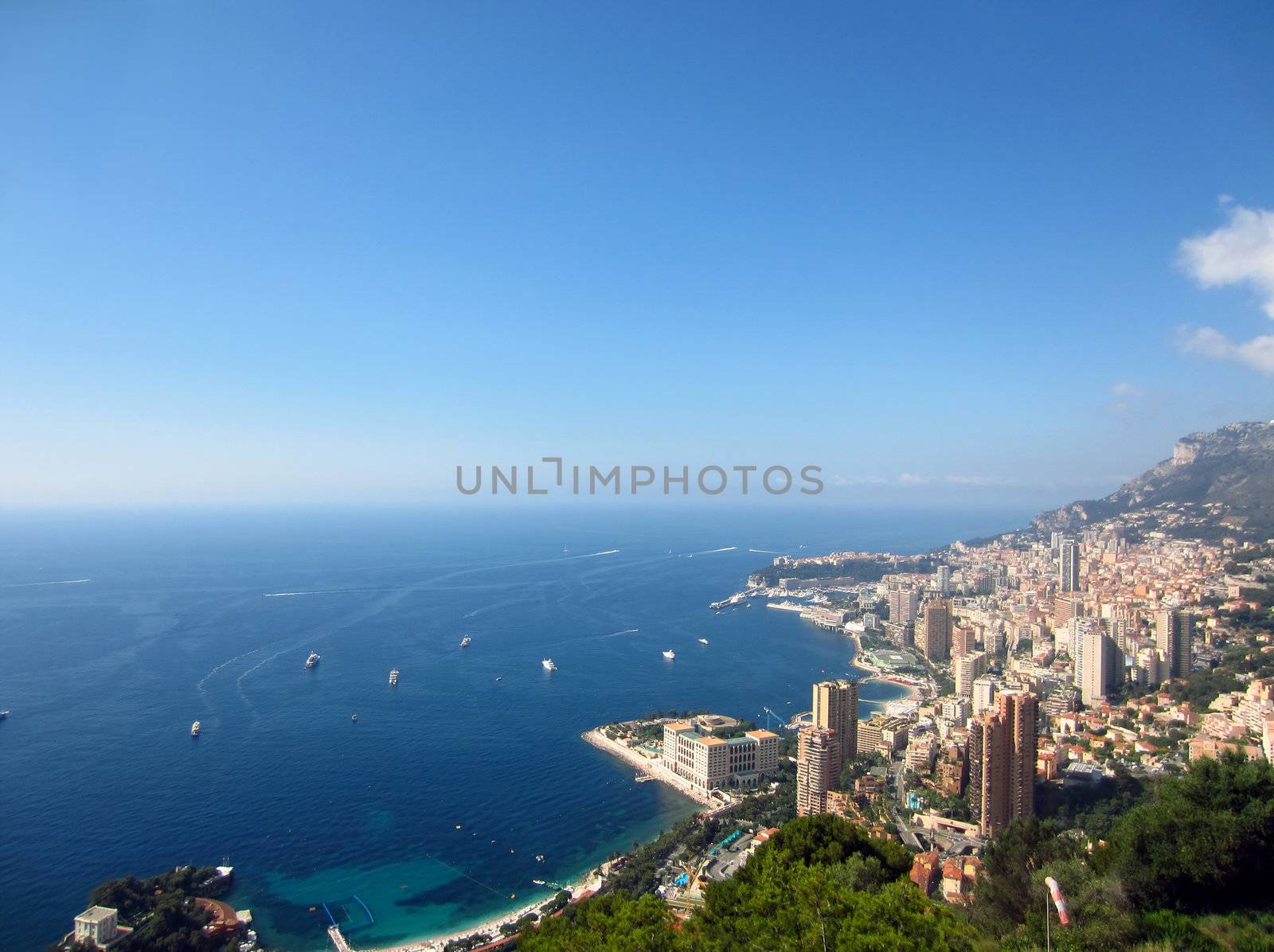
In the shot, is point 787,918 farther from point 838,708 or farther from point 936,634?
point 936,634

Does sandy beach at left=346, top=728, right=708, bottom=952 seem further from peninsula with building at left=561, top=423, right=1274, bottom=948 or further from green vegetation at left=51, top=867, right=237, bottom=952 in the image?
green vegetation at left=51, top=867, right=237, bottom=952

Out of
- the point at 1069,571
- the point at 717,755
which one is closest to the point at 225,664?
the point at 717,755

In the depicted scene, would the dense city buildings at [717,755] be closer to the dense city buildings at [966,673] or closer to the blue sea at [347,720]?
the blue sea at [347,720]

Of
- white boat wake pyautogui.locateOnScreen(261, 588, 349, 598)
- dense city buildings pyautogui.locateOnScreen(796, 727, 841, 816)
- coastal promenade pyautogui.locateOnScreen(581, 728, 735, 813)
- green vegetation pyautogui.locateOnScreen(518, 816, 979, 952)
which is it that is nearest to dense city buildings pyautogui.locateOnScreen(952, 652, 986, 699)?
dense city buildings pyautogui.locateOnScreen(796, 727, 841, 816)

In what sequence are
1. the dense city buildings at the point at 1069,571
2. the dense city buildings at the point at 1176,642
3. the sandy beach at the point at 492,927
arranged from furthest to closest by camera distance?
the dense city buildings at the point at 1069,571 < the dense city buildings at the point at 1176,642 < the sandy beach at the point at 492,927

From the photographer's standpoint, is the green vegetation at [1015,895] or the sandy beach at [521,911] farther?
the sandy beach at [521,911]

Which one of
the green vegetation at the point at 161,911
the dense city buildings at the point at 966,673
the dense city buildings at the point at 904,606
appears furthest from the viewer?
the dense city buildings at the point at 904,606

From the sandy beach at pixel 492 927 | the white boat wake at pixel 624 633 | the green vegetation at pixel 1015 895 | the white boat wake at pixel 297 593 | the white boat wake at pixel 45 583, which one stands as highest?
the green vegetation at pixel 1015 895

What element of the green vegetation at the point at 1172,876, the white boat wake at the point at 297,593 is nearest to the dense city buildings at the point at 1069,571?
the green vegetation at the point at 1172,876
